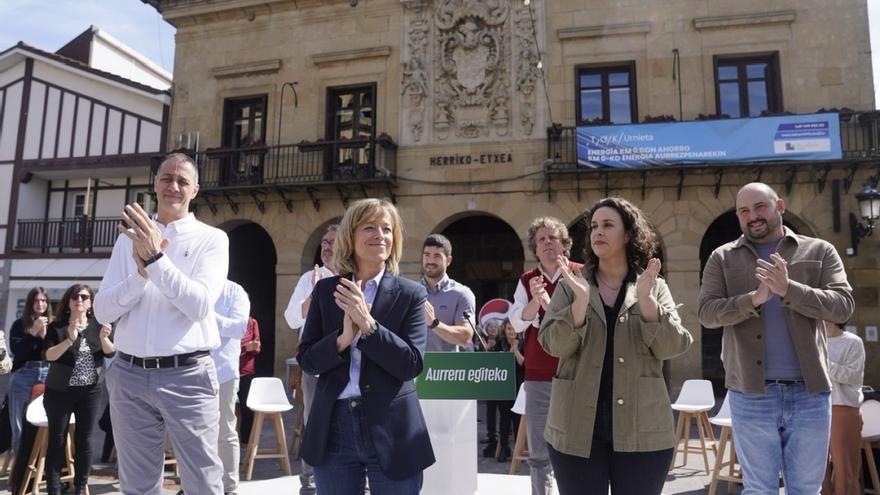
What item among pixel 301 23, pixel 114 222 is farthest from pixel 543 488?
pixel 114 222

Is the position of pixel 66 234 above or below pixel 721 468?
above

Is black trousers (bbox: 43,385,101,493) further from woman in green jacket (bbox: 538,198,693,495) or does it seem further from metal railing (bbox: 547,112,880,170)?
metal railing (bbox: 547,112,880,170)

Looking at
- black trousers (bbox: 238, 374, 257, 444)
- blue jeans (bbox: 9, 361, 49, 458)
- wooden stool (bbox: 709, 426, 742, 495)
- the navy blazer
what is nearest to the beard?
the navy blazer

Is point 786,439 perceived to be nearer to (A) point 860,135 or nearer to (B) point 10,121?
(A) point 860,135

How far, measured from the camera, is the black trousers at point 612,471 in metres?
2.31

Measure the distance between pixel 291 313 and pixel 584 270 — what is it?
2.69 meters

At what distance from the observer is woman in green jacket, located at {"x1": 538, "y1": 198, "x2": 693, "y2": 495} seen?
2.31m

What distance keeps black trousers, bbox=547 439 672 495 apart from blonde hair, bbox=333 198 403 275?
3.55 feet

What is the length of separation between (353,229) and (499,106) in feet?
35.0

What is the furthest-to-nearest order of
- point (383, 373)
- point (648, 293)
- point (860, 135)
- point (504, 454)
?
point (860, 135), point (504, 454), point (648, 293), point (383, 373)

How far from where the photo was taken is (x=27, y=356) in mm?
5707

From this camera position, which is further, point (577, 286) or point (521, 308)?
point (521, 308)

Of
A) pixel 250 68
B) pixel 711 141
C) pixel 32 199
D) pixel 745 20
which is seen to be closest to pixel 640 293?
pixel 711 141

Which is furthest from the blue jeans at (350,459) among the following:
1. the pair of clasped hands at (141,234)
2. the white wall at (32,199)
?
the white wall at (32,199)
